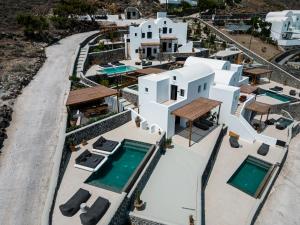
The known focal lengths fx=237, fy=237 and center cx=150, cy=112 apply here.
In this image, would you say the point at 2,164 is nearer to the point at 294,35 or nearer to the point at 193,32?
the point at 193,32

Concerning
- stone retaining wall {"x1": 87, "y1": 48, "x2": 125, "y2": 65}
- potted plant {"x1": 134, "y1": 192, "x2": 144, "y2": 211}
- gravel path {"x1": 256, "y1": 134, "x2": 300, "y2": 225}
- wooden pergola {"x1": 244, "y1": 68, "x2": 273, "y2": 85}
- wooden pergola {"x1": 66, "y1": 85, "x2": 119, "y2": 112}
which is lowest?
gravel path {"x1": 256, "y1": 134, "x2": 300, "y2": 225}

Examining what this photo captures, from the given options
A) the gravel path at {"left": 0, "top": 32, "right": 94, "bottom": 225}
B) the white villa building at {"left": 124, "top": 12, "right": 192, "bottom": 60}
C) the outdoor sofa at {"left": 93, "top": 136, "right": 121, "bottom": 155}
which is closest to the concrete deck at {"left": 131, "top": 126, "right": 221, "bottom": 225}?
the outdoor sofa at {"left": 93, "top": 136, "right": 121, "bottom": 155}

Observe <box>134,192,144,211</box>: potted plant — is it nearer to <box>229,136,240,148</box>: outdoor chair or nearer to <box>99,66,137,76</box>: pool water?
<box>229,136,240,148</box>: outdoor chair

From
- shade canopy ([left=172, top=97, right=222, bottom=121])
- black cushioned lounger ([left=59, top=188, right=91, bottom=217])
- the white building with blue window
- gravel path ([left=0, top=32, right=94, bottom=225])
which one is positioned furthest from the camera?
the white building with blue window

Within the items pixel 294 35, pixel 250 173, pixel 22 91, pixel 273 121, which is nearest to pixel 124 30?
pixel 22 91

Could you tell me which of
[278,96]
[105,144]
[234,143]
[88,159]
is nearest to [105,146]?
[105,144]

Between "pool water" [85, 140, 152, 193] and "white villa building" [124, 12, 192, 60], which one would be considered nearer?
"pool water" [85, 140, 152, 193]

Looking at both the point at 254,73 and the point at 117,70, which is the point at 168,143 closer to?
the point at 117,70
